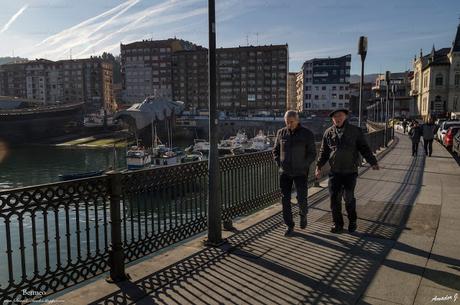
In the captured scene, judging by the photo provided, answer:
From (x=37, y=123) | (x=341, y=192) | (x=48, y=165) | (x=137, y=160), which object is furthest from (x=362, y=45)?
(x=37, y=123)

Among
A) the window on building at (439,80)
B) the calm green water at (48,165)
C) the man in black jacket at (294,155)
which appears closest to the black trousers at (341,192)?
the man in black jacket at (294,155)

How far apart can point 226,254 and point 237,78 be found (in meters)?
135

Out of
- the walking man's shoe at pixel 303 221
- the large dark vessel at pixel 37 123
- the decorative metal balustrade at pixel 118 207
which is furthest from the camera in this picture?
the large dark vessel at pixel 37 123

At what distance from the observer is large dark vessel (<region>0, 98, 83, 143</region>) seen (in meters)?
86.1

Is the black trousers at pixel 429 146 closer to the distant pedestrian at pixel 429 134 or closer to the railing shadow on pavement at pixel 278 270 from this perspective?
the distant pedestrian at pixel 429 134

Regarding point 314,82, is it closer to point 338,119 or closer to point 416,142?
point 416,142

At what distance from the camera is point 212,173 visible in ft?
19.1

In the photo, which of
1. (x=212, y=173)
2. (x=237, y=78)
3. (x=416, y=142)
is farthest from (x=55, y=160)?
(x=237, y=78)

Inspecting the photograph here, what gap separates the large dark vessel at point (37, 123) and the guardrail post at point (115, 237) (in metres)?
92.2

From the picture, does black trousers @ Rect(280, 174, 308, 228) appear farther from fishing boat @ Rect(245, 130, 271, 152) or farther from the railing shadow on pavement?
fishing boat @ Rect(245, 130, 271, 152)

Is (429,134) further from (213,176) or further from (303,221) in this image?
(213,176)

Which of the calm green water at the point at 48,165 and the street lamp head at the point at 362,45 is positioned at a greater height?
the street lamp head at the point at 362,45

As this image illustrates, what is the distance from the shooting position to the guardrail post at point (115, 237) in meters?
4.57

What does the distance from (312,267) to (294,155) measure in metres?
1.76
